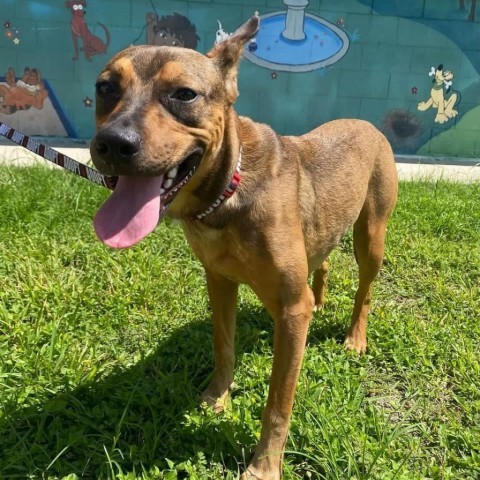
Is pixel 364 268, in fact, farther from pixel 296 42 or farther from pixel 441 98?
pixel 441 98

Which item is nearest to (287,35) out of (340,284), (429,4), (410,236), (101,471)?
(429,4)

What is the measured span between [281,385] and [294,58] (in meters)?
8.25

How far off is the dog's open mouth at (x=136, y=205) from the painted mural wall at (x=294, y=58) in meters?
7.65

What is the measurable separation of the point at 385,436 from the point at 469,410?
2.06 ft

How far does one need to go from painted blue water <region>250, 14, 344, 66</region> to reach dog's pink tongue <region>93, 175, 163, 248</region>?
7974mm

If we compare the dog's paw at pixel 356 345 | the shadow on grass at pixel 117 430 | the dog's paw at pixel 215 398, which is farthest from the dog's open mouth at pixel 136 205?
A: the dog's paw at pixel 356 345

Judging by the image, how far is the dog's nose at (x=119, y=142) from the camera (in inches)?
73.6

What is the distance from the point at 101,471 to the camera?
7.52 ft

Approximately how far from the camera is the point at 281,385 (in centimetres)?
238

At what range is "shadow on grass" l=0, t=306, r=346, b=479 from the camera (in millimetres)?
2330

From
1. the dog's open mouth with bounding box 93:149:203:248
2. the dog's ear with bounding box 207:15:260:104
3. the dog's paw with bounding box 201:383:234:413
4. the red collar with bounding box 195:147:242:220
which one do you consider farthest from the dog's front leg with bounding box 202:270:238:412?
the dog's ear with bounding box 207:15:260:104

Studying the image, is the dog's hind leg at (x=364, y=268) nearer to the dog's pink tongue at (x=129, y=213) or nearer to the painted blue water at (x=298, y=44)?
the dog's pink tongue at (x=129, y=213)

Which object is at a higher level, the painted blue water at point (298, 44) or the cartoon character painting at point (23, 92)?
the painted blue water at point (298, 44)

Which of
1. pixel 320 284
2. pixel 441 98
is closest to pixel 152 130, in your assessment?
pixel 320 284
